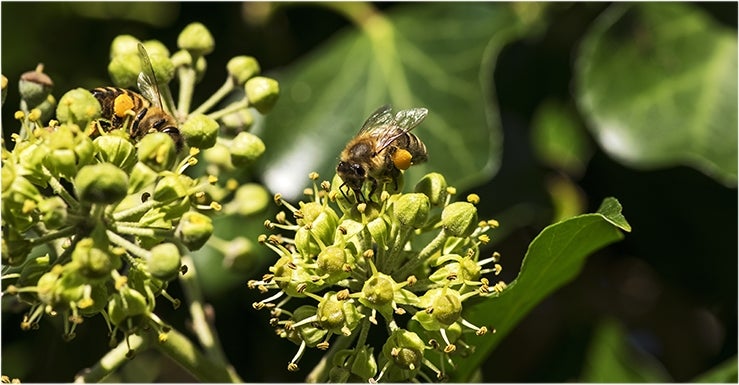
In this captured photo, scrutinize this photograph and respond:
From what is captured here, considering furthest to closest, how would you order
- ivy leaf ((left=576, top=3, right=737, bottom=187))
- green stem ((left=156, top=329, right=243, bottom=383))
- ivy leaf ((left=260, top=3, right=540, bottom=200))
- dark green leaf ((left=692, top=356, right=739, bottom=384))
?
ivy leaf ((left=576, top=3, right=737, bottom=187)) → ivy leaf ((left=260, top=3, right=540, bottom=200)) → dark green leaf ((left=692, top=356, right=739, bottom=384)) → green stem ((left=156, top=329, right=243, bottom=383))

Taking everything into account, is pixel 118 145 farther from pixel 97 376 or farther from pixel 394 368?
pixel 394 368

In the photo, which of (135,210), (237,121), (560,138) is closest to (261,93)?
(237,121)

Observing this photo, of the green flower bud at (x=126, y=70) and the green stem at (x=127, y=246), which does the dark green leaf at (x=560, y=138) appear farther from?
the green stem at (x=127, y=246)

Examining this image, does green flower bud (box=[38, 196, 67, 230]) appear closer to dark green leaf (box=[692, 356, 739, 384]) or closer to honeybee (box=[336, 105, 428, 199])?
honeybee (box=[336, 105, 428, 199])

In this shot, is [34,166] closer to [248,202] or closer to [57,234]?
[57,234]

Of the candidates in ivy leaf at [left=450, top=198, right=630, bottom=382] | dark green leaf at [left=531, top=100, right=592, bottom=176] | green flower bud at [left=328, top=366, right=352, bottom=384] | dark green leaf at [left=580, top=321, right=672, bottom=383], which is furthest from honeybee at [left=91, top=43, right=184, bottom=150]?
dark green leaf at [left=580, top=321, right=672, bottom=383]

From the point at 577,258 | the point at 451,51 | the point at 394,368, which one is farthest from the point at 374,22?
the point at 394,368

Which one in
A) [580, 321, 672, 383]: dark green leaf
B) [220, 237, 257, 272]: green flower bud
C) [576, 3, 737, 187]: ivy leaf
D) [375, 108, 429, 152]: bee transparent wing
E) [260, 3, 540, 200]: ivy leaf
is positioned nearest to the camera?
[375, 108, 429, 152]: bee transparent wing

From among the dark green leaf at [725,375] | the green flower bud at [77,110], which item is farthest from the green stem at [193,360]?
the dark green leaf at [725,375]
